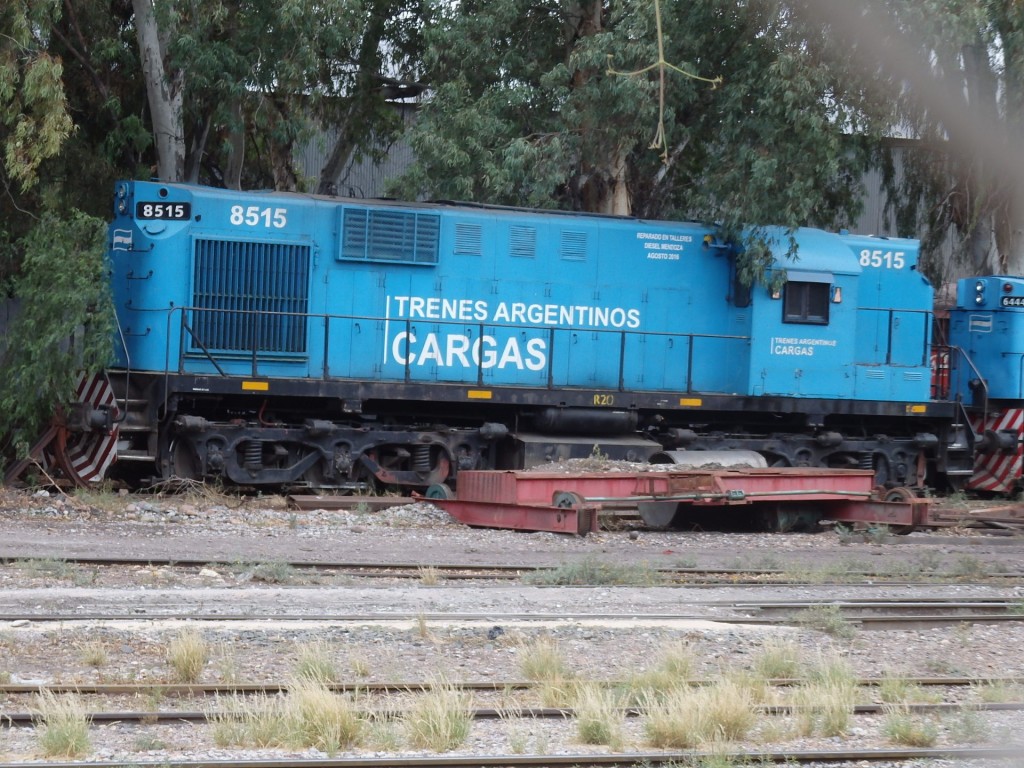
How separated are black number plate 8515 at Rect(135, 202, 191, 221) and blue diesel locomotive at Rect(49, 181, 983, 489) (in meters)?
0.02

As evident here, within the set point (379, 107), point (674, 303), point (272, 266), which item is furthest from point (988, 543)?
point (379, 107)

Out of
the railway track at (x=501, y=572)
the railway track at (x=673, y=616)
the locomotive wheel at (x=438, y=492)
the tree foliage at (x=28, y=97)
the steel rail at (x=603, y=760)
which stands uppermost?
the tree foliage at (x=28, y=97)

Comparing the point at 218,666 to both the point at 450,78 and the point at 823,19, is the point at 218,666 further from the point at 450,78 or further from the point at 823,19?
the point at 450,78

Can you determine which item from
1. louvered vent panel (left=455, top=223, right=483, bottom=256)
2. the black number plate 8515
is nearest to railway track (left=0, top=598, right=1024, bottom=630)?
the black number plate 8515

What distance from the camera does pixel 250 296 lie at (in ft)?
51.3

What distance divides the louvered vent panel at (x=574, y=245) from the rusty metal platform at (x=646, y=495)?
12.3 ft

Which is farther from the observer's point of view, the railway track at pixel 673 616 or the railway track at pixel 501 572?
the railway track at pixel 501 572

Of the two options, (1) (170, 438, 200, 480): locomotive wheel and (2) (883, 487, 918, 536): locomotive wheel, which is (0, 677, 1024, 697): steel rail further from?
(1) (170, 438, 200, 480): locomotive wheel

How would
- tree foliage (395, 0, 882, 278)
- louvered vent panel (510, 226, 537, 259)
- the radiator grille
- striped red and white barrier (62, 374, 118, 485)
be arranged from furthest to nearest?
1. tree foliage (395, 0, 882, 278)
2. louvered vent panel (510, 226, 537, 259)
3. the radiator grille
4. striped red and white barrier (62, 374, 118, 485)

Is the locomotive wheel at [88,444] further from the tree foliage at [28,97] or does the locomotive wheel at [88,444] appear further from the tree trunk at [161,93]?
the tree trunk at [161,93]

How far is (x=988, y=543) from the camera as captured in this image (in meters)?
15.2

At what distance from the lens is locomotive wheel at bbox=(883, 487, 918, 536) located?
15102 mm

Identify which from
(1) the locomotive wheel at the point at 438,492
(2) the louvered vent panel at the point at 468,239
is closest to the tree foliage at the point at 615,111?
(2) the louvered vent panel at the point at 468,239

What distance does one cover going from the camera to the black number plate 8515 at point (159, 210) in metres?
15.1
